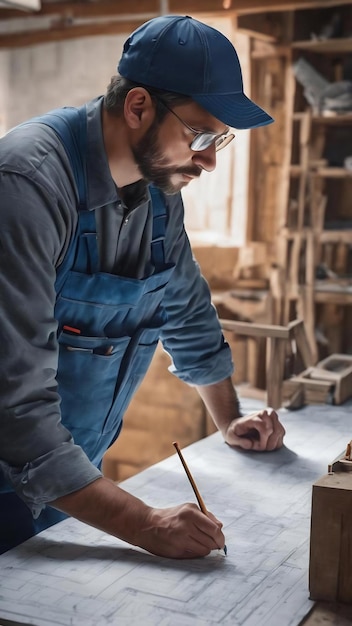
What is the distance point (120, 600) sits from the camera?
164 cm

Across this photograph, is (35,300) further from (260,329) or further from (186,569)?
(260,329)

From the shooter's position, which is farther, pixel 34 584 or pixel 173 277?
pixel 173 277

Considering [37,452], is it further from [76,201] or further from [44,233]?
[76,201]

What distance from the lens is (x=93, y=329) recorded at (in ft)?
7.13

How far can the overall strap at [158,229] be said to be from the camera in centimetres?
234

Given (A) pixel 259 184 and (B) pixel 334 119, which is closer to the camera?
(B) pixel 334 119

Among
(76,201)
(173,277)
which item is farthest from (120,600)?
(173,277)

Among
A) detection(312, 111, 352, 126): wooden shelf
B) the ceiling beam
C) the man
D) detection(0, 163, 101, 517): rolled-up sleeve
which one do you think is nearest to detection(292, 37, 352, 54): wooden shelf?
the ceiling beam

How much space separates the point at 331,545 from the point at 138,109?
1.10 m

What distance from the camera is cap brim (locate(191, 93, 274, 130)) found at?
1.91m

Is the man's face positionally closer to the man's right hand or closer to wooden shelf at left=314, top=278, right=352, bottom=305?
the man's right hand

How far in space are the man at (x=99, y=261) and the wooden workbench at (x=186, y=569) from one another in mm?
91

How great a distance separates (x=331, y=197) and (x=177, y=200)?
394 cm

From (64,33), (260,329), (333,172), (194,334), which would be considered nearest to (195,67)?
(194,334)
